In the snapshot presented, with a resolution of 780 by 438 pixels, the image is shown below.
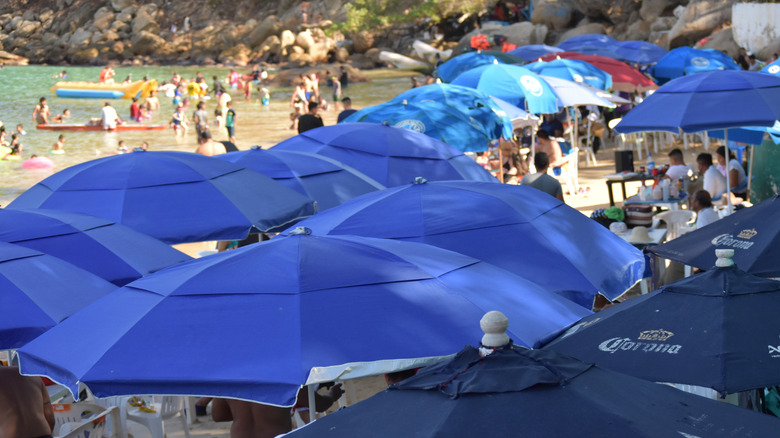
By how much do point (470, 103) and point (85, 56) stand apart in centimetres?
6644

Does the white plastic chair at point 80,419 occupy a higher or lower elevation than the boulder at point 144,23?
lower

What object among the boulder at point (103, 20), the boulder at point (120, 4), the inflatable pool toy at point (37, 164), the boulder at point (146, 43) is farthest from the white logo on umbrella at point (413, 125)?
the boulder at point (120, 4)

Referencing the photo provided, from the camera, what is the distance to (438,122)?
36.9 ft

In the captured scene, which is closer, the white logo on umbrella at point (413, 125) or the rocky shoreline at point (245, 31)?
the white logo on umbrella at point (413, 125)

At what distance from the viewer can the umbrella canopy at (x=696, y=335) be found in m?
3.23

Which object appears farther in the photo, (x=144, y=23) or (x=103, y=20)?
(x=103, y=20)

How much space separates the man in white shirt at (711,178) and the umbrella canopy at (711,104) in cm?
156

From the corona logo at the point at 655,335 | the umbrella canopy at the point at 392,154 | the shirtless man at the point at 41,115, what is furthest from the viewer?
the shirtless man at the point at 41,115

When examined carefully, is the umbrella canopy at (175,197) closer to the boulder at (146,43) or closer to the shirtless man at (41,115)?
the shirtless man at (41,115)

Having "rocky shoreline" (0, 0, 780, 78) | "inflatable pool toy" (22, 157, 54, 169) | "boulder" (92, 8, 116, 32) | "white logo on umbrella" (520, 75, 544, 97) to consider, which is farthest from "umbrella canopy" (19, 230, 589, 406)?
"boulder" (92, 8, 116, 32)

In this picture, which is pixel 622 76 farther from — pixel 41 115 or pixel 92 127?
pixel 41 115

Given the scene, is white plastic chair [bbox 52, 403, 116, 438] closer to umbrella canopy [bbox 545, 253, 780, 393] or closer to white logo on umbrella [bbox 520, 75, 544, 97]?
umbrella canopy [bbox 545, 253, 780, 393]

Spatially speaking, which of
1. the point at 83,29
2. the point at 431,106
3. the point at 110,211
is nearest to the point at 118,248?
the point at 110,211

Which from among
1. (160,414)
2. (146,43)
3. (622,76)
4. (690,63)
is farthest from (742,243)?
(146,43)
